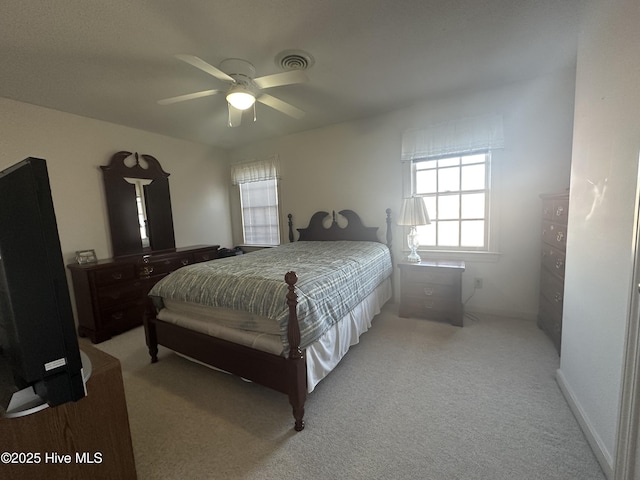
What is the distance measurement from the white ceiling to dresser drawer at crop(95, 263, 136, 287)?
1.77 metres

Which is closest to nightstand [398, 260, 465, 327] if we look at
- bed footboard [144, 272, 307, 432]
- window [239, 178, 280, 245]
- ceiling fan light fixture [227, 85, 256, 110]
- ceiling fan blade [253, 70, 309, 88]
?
bed footboard [144, 272, 307, 432]

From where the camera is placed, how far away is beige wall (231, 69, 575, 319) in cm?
262

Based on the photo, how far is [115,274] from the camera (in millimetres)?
2891

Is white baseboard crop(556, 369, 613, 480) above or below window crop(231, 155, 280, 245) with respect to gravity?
below

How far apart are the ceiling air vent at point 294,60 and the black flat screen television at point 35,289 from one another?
188cm

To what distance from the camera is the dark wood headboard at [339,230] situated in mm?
3586

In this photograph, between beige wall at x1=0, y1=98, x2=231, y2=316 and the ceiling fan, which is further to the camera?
beige wall at x1=0, y1=98, x2=231, y2=316

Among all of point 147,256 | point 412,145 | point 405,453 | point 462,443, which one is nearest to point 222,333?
point 405,453

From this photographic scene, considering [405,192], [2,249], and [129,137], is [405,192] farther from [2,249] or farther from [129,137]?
[129,137]

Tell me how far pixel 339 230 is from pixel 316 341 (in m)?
2.29

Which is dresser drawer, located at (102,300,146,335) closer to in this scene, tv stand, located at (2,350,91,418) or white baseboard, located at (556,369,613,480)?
tv stand, located at (2,350,91,418)

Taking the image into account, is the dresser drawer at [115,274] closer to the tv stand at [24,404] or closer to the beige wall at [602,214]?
the tv stand at [24,404]

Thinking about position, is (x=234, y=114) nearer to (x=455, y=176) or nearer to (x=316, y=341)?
(x=316, y=341)

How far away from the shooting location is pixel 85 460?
1.01 m
